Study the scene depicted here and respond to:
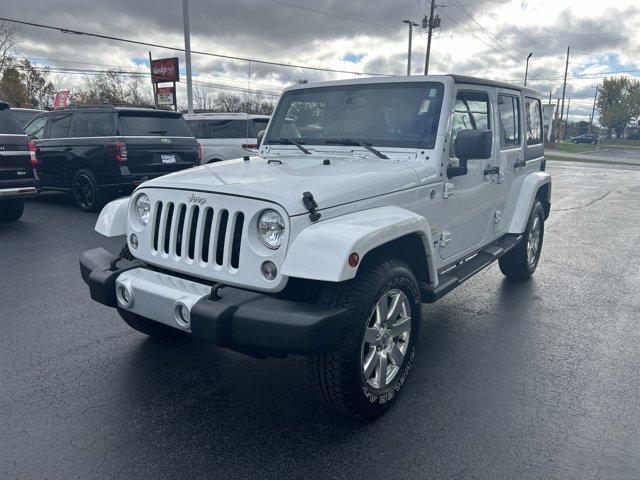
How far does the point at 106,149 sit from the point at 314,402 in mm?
7235

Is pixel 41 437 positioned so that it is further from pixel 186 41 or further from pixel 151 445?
pixel 186 41

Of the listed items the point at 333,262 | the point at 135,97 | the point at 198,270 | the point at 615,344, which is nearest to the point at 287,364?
the point at 198,270

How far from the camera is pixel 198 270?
2.88 m

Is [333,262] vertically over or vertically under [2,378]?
over

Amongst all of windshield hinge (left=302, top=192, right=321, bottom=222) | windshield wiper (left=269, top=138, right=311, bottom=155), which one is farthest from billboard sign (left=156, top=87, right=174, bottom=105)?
windshield hinge (left=302, top=192, right=321, bottom=222)

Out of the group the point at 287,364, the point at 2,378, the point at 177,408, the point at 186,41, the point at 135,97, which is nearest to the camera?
the point at 177,408

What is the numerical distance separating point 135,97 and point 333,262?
163ft

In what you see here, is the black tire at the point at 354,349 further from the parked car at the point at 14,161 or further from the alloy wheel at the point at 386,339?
the parked car at the point at 14,161

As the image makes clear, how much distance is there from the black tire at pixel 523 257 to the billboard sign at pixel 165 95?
17.7 m

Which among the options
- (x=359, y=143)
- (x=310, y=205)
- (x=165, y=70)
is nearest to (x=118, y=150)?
(x=359, y=143)

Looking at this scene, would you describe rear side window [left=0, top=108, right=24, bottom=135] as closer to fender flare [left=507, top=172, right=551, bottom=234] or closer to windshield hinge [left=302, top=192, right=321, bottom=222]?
windshield hinge [left=302, top=192, right=321, bottom=222]

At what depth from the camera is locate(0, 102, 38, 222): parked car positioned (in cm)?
734

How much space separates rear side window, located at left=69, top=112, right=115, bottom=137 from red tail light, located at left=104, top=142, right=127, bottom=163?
266 mm

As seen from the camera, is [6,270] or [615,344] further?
[6,270]
